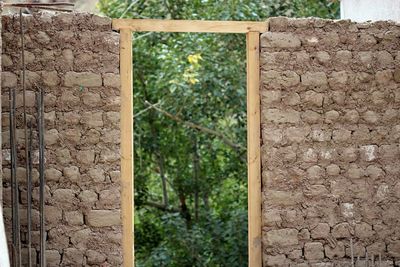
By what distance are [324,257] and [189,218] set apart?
15.0 ft

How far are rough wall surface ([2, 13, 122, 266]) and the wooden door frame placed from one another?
0.06 m

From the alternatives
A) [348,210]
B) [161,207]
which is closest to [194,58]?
[161,207]

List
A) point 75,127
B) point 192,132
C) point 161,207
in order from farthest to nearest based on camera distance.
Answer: point 161,207
point 192,132
point 75,127

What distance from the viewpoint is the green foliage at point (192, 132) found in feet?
30.0

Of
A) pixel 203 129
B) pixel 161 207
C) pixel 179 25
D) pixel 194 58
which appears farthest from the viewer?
pixel 161 207

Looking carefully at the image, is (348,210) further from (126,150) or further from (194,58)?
(194,58)

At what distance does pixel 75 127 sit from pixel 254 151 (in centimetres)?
142

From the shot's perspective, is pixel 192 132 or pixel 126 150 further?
pixel 192 132

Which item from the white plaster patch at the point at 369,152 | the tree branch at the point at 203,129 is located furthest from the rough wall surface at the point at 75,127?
the tree branch at the point at 203,129

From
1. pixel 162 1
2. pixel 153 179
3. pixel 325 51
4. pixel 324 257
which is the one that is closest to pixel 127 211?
pixel 324 257

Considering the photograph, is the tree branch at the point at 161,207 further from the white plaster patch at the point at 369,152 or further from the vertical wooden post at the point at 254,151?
the white plaster patch at the point at 369,152

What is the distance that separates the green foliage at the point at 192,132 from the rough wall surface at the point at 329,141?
2719mm

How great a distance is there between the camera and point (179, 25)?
5.86 meters

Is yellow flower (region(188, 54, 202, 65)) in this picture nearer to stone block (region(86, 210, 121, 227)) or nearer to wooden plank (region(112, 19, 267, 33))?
wooden plank (region(112, 19, 267, 33))
